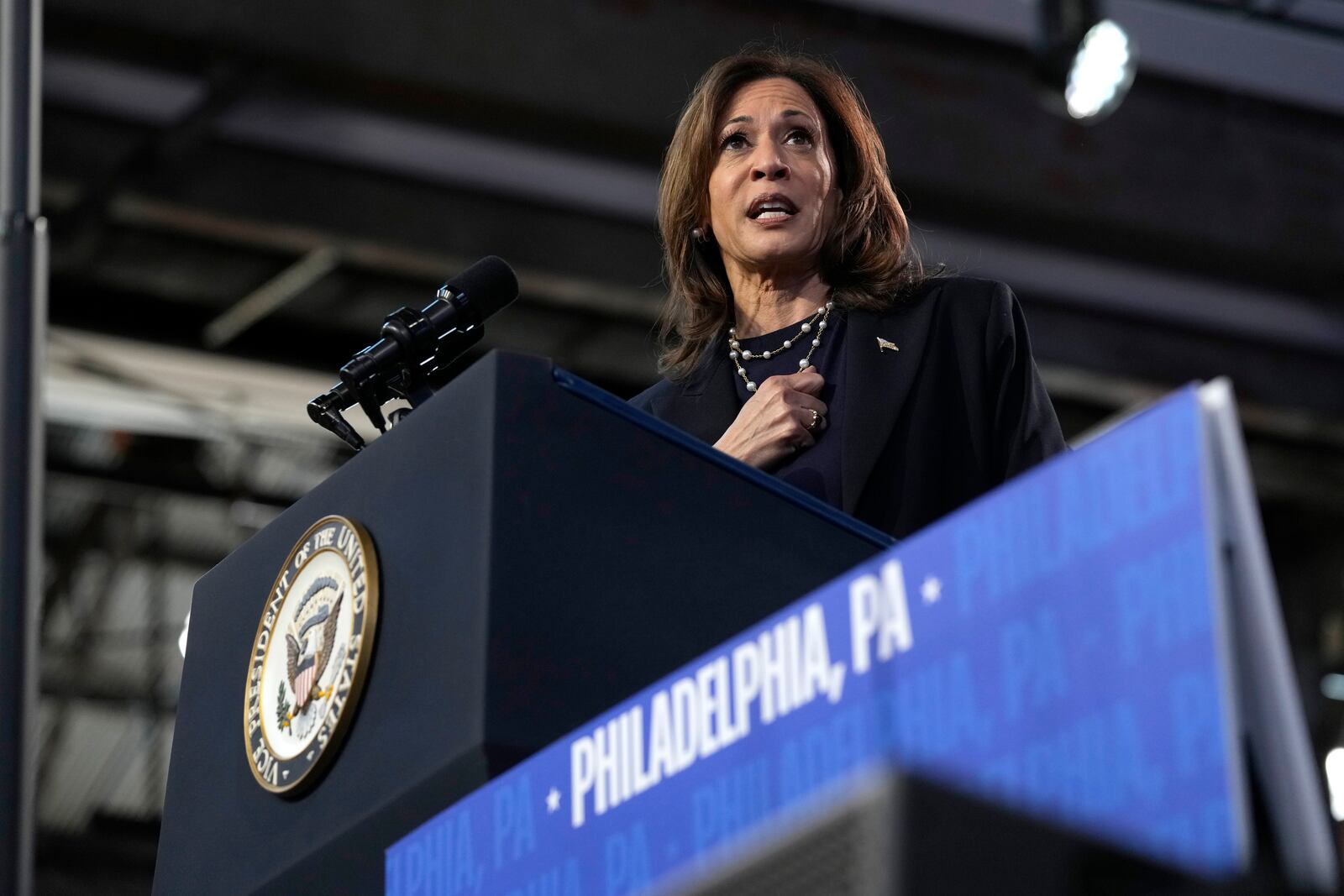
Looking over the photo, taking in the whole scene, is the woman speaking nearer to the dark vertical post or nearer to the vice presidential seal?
the vice presidential seal

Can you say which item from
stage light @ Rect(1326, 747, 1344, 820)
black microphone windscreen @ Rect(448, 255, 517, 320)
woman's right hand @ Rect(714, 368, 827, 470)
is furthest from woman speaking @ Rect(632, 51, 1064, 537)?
stage light @ Rect(1326, 747, 1344, 820)

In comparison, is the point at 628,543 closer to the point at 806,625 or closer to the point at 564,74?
the point at 806,625

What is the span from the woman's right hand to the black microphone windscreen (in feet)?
0.99

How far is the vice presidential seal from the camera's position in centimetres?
143

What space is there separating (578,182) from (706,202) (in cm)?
437

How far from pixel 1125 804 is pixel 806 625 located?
8.9 inches

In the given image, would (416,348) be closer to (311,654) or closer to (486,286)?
(486,286)

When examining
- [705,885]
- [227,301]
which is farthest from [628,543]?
[227,301]

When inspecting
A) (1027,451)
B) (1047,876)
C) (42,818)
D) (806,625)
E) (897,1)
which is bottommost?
(1047,876)

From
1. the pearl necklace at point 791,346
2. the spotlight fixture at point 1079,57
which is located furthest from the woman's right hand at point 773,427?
the spotlight fixture at point 1079,57

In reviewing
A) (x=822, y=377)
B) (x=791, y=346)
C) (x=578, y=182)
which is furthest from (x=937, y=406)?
(x=578, y=182)

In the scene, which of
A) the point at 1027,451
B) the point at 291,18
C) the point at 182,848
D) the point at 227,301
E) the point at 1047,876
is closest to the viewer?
the point at 1047,876

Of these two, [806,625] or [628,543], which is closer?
[806,625]

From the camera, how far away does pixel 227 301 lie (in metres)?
7.29
